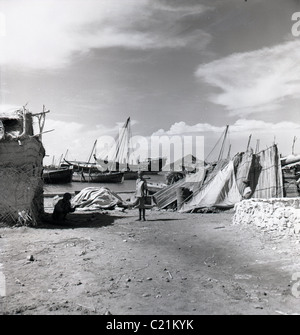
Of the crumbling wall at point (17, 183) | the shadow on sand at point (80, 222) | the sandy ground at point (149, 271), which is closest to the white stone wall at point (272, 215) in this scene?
the sandy ground at point (149, 271)

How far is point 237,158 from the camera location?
49.1ft

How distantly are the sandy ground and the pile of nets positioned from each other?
5855mm

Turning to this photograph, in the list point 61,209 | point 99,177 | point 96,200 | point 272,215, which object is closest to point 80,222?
point 61,209

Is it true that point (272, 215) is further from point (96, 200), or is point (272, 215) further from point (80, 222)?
point (96, 200)

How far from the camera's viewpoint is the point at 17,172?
32.2 feet

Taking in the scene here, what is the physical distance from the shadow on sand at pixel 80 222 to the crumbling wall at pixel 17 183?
694mm

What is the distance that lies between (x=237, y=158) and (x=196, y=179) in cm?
252

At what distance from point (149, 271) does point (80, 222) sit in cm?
643

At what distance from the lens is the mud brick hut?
964 centimetres

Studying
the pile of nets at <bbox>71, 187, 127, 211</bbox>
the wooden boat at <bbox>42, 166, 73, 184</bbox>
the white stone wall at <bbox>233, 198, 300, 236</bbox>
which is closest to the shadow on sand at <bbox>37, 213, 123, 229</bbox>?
the pile of nets at <bbox>71, 187, 127, 211</bbox>

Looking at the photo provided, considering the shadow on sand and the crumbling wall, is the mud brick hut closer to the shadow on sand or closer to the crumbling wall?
the crumbling wall
